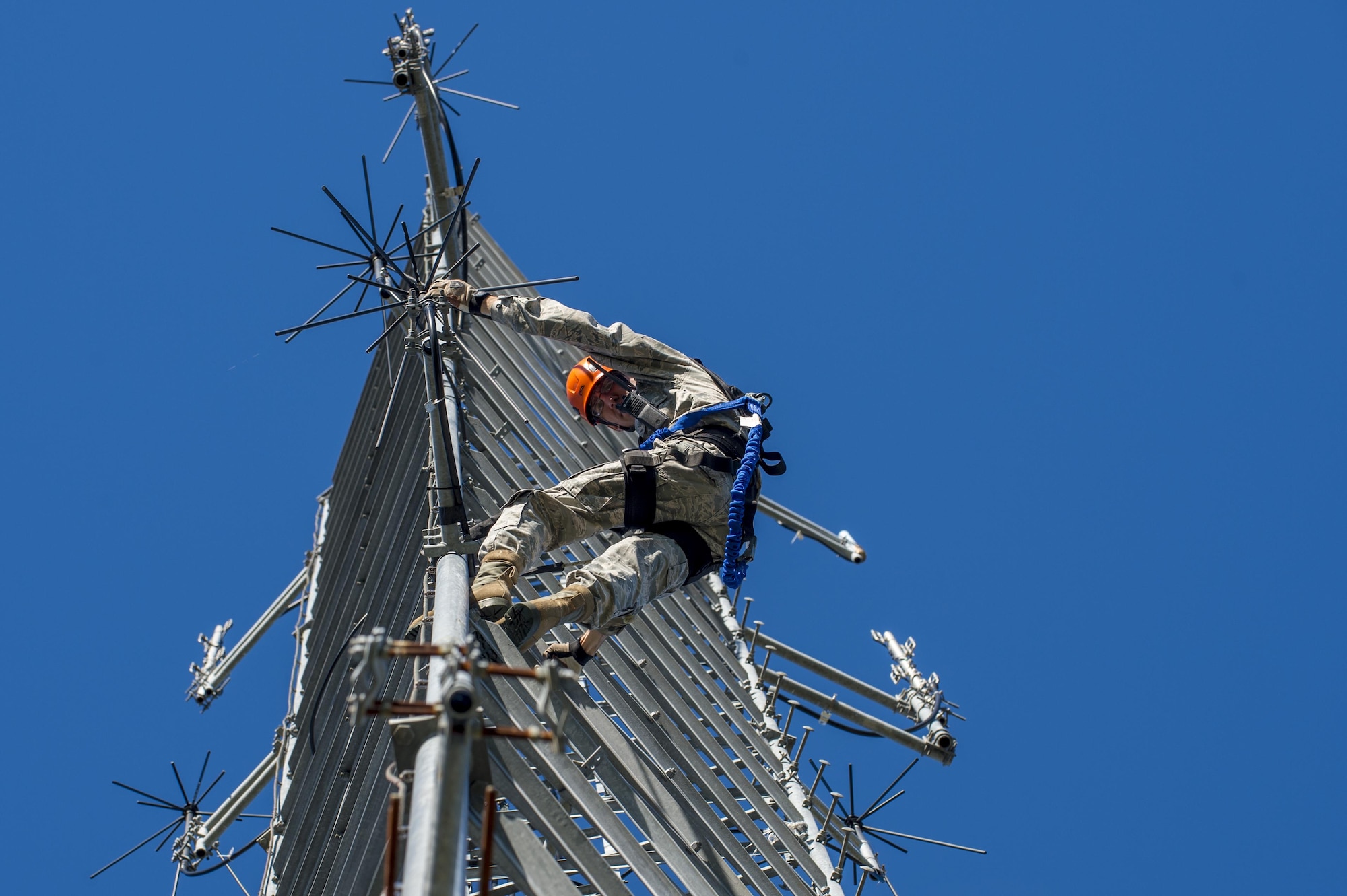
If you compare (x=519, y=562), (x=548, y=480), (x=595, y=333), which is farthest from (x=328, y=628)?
(x=519, y=562)

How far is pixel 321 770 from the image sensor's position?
7277mm

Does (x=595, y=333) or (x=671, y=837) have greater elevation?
(x=595, y=333)

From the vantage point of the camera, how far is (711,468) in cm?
751

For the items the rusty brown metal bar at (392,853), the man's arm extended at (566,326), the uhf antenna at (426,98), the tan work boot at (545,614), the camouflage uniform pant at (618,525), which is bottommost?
the rusty brown metal bar at (392,853)

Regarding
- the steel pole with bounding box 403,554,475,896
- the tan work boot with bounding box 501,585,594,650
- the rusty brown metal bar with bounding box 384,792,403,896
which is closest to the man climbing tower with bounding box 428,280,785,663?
the tan work boot with bounding box 501,585,594,650

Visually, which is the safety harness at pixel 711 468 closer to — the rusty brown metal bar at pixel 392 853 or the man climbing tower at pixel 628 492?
the man climbing tower at pixel 628 492

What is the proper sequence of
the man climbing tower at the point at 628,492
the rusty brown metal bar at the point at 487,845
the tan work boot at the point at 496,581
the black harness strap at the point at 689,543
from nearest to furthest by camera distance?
the rusty brown metal bar at the point at 487,845
the tan work boot at the point at 496,581
the man climbing tower at the point at 628,492
the black harness strap at the point at 689,543

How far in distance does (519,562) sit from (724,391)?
2516 mm

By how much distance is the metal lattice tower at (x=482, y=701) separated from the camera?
4086mm

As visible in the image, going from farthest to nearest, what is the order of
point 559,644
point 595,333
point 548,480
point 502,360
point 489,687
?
point 502,360
point 548,480
point 595,333
point 559,644
point 489,687

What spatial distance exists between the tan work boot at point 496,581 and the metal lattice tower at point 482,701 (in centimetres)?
10

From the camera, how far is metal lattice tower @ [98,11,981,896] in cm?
409

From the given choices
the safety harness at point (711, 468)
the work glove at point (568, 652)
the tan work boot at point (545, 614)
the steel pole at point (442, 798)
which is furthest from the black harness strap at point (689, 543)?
the steel pole at point (442, 798)

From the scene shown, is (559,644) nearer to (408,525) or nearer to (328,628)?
(408,525)
